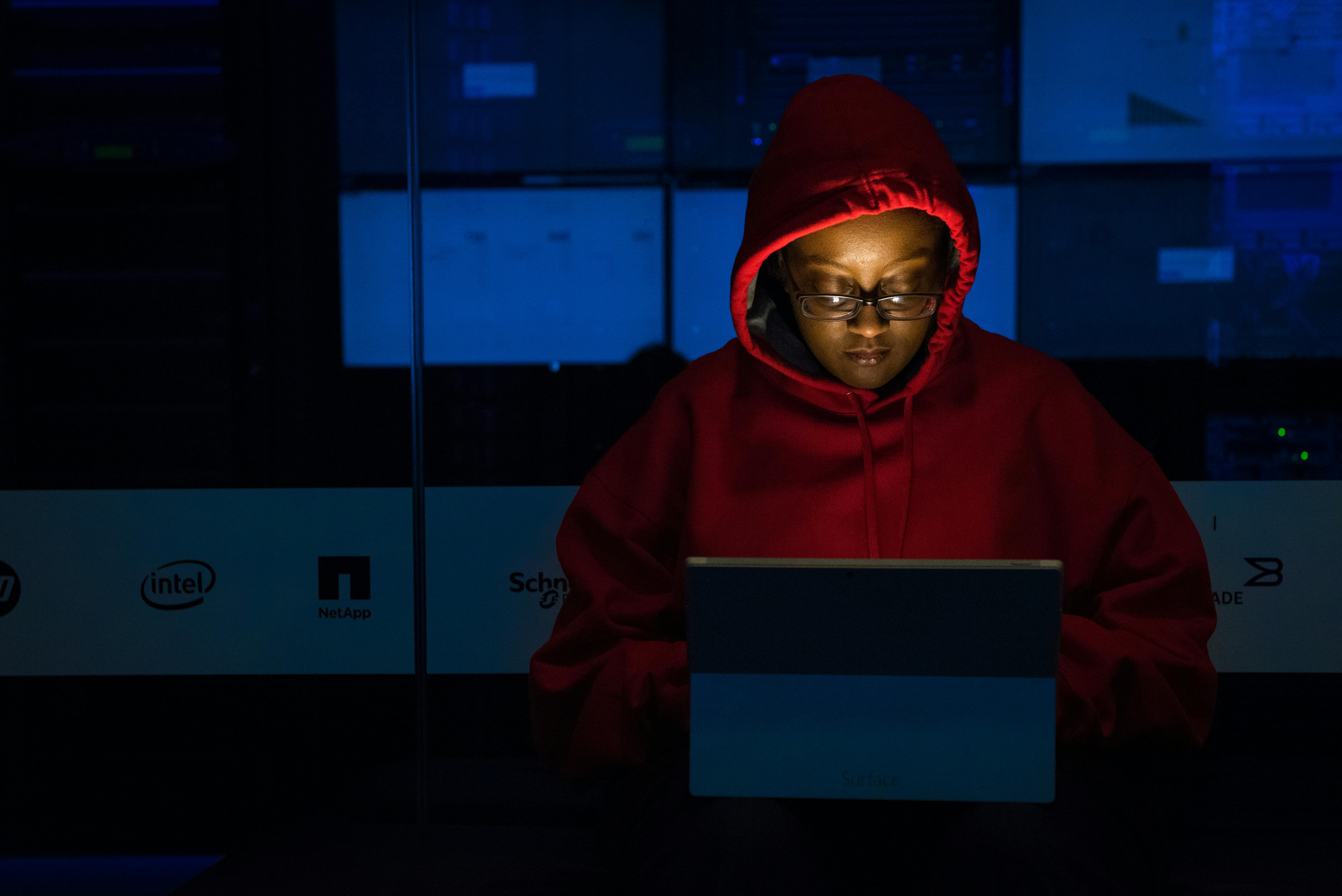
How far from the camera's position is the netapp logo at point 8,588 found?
7.46 ft

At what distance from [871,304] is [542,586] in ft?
3.60

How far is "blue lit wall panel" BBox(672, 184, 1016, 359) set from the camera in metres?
2.15

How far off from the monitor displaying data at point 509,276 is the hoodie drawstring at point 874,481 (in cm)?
80

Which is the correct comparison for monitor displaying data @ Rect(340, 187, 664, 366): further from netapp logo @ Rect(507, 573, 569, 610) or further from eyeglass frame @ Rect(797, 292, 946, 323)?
eyeglass frame @ Rect(797, 292, 946, 323)

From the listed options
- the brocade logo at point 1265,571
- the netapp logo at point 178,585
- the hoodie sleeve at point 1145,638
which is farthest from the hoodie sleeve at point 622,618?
the brocade logo at point 1265,571

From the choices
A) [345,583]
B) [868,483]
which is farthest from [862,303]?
[345,583]

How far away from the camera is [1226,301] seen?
2.14 metres

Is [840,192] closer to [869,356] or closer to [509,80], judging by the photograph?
[869,356]

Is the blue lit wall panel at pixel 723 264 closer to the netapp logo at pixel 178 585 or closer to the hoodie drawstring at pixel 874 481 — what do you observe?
the hoodie drawstring at pixel 874 481

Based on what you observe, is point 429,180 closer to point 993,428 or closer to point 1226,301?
point 993,428

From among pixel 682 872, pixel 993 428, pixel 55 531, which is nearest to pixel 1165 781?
pixel 993 428

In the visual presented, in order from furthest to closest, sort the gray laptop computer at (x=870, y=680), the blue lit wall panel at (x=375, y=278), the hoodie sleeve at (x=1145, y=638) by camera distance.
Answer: the blue lit wall panel at (x=375, y=278)
the hoodie sleeve at (x=1145, y=638)
the gray laptop computer at (x=870, y=680)

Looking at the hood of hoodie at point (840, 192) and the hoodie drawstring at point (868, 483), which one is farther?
the hoodie drawstring at point (868, 483)

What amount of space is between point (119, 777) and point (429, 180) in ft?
4.96
